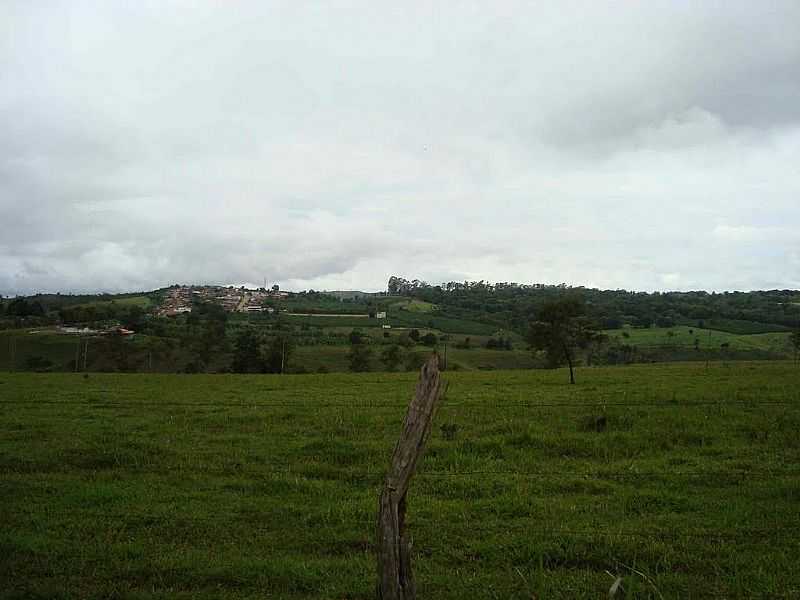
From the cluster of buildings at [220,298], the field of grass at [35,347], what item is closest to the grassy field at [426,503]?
the field of grass at [35,347]

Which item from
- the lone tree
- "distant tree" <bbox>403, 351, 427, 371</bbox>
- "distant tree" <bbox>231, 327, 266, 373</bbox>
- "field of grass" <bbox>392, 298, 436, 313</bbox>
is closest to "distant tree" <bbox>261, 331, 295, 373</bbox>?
"distant tree" <bbox>231, 327, 266, 373</bbox>

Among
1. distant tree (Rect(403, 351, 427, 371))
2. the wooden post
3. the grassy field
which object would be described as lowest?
distant tree (Rect(403, 351, 427, 371))

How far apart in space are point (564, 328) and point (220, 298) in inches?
4123

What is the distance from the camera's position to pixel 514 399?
20000mm

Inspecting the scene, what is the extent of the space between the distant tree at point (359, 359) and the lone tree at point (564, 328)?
28.9 meters

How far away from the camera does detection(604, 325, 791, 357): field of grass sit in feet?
275

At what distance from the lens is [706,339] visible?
90312 millimetres

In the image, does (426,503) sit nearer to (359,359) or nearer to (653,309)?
(359,359)

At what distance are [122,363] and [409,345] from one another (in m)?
29.9

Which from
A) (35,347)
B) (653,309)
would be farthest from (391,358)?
(653,309)

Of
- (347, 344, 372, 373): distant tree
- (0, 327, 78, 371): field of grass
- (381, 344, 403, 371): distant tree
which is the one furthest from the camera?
(381, 344, 403, 371): distant tree

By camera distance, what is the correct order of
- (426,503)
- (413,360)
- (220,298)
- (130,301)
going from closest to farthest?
(426,503), (413,360), (130,301), (220,298)

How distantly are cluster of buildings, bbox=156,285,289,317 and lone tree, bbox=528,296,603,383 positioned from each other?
78810 millimetres

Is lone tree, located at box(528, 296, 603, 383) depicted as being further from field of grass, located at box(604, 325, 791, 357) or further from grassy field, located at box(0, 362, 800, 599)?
field of grass, located at box(604, 325, 791, 357)
